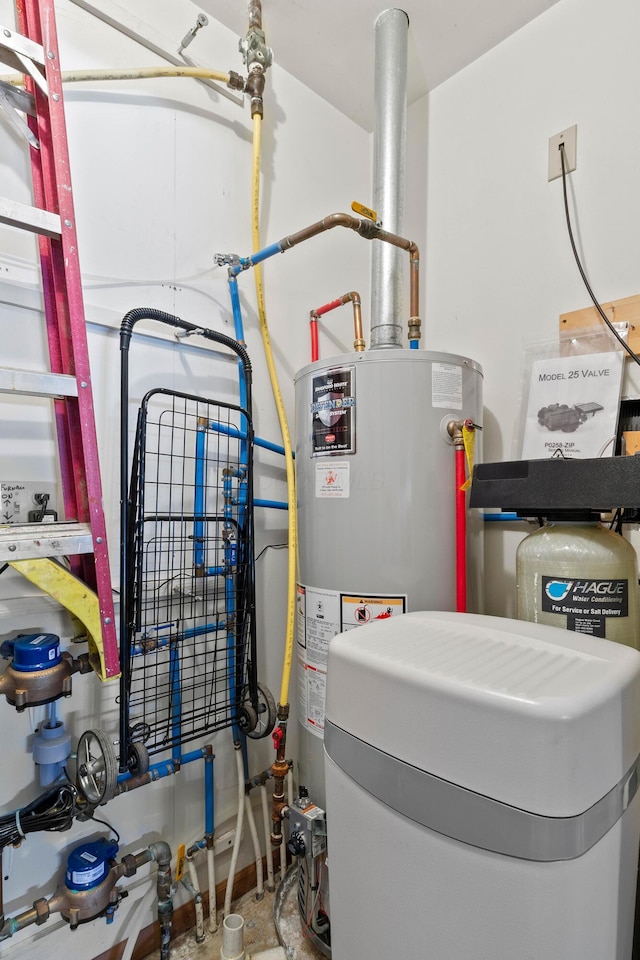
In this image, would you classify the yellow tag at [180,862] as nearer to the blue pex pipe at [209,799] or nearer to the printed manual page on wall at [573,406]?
the blue pex pipe at [209,799]

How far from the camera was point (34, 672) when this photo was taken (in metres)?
0.88

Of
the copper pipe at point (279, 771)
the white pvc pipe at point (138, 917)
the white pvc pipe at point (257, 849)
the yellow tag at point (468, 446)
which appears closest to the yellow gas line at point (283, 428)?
the copper pipe at point (279, 771)

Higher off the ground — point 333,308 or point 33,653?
point 333,308

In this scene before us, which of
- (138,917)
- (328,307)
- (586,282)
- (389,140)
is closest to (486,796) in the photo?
(138,917)

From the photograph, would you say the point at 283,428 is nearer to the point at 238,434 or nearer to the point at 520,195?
the point at 238,434

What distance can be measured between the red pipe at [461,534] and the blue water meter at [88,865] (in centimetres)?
94

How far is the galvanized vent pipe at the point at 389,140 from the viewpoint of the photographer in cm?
131

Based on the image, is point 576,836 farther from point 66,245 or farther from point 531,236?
point 531,236

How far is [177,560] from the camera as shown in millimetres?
1220

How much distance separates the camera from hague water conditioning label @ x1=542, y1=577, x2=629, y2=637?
81 centimetres

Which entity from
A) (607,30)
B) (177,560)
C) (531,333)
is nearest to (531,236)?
(531,333)

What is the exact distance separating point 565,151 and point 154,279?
1178mm

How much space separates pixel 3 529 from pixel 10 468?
27 centimetres

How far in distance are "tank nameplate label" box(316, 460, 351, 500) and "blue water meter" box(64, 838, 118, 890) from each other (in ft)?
2.99
